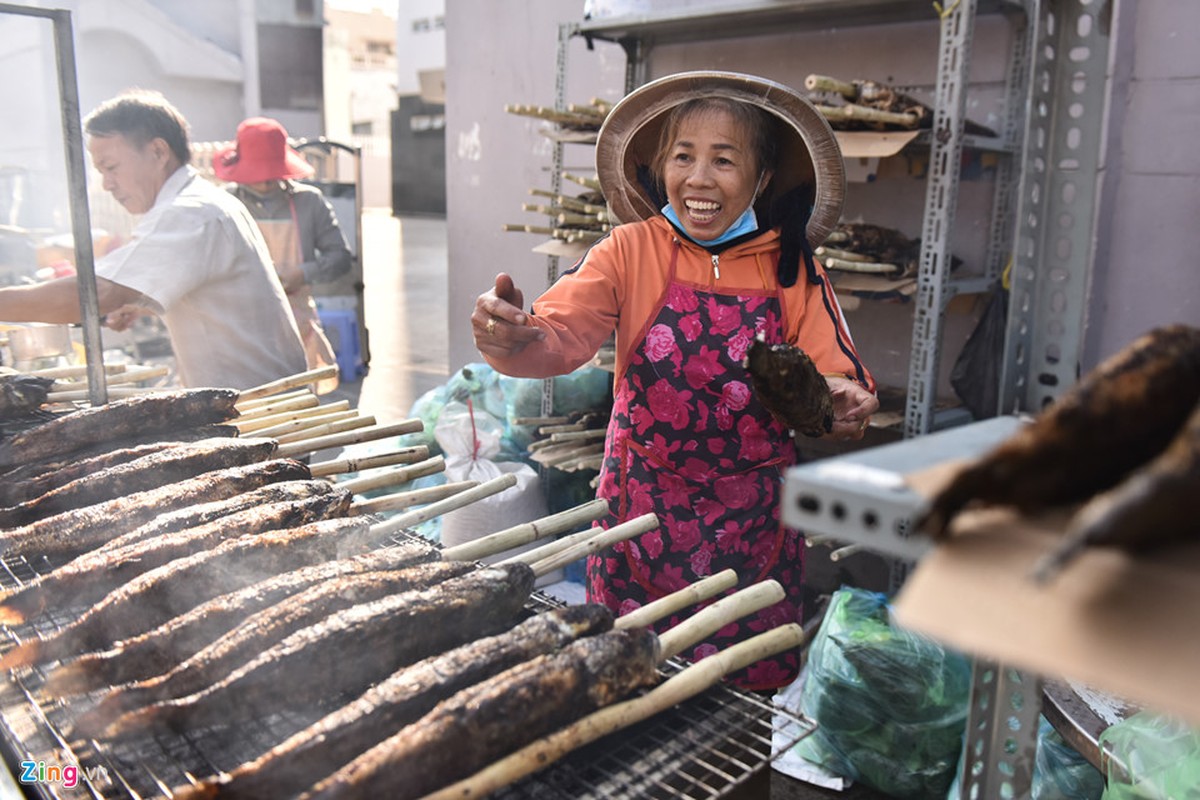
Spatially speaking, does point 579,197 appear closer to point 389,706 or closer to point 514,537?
point 514,537

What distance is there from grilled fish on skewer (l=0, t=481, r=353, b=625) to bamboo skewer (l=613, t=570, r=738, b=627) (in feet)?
2.68

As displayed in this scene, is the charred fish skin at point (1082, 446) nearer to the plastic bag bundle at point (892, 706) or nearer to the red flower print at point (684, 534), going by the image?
the red flower print at point (684, 534)

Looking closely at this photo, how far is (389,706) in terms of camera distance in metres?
1.39

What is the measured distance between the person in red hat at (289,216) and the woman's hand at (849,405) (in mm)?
4080

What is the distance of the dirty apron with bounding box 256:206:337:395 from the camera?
5.65 m

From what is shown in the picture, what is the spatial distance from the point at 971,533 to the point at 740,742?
0.91m

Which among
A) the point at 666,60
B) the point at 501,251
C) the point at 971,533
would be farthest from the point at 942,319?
the point at 501,251

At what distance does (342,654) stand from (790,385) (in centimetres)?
114

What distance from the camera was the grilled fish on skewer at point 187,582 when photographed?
1648 millimetres

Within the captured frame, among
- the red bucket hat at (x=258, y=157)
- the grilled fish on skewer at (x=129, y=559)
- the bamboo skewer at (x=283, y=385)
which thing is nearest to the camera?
the grilled fish on skewer at (x=129, y=559)

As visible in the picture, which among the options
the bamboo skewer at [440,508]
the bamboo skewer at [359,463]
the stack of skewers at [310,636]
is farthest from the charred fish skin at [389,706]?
the bamboo skewer at [359,463]

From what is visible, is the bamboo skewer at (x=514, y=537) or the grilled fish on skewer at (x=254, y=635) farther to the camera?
the bamboo skewer at (x=514, y=537)

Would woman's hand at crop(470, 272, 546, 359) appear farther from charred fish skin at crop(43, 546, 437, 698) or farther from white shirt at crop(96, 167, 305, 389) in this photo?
white shirt at crop(96, 167, 305, 389)

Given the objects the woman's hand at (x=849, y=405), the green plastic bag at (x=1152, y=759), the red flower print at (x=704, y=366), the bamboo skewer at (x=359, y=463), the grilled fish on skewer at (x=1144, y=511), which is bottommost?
the green plastic bag at (x=1152, y=759)
